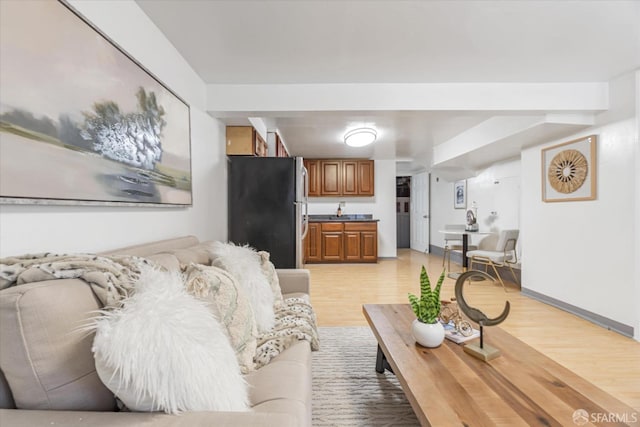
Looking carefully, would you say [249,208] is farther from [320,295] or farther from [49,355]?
[49,355]

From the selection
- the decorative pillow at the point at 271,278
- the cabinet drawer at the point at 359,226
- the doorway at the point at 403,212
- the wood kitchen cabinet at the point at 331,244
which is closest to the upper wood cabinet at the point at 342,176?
the cabinet drawer at the point at 359,226

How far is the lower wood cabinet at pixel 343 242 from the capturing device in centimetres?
579

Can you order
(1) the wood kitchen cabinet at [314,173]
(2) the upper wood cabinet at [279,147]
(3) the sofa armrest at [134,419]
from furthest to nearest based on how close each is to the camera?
(1) the wood kitchen cabinet at [314,173] < (2) the upper wood cabinet at [279,147] < (3) the sofa armrest at [134,419]

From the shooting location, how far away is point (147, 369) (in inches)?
26.1

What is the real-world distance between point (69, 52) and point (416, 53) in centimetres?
206

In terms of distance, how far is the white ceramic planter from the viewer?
4.52 ft

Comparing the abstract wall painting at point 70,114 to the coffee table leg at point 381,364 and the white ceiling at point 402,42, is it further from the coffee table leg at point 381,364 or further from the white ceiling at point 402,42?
the coffee table leg at point 381,364

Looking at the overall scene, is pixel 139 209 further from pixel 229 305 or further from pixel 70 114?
pixel 229 305

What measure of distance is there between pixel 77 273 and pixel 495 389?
1.43 metres

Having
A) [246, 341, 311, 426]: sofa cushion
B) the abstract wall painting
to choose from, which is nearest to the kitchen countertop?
the abstract wall painting

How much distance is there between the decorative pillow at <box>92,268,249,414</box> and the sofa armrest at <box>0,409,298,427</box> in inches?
1.0

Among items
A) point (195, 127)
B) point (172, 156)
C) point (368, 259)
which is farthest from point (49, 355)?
point (368, 259)

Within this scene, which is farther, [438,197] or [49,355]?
[438,197]

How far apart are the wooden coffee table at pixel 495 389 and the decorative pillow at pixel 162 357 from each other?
0.66 metres
